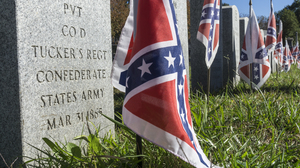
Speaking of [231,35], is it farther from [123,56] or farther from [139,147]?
[139,147]

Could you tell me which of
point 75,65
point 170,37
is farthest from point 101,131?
point 170,37

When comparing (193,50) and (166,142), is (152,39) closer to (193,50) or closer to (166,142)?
(166,142)

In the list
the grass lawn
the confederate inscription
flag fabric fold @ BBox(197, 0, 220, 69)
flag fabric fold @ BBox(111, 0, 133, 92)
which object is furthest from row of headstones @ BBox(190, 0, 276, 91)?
flag fabric fold @ BBox(111, 0, 133, 92)

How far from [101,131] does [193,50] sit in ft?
Answer: 13.5

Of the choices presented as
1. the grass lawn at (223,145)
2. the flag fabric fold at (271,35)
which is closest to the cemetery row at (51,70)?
the grass lawn at (223,145)

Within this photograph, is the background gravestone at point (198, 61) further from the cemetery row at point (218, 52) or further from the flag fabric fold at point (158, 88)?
the flag fabric fold at point (158, 88)

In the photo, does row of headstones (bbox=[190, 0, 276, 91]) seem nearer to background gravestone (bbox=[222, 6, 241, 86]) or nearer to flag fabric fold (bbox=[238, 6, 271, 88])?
background gravestone (bbox=[222, 6, 241, 86])

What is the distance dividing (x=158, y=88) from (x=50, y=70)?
147 cm

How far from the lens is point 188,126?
1.87m

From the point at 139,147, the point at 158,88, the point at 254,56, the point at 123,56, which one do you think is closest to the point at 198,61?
the point at 254,56

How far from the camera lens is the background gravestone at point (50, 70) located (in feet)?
7.77

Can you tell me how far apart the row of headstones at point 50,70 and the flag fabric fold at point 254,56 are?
4.16 metres

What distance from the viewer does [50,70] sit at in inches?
104

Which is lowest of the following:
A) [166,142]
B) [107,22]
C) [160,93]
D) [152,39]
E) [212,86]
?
[212,86]
